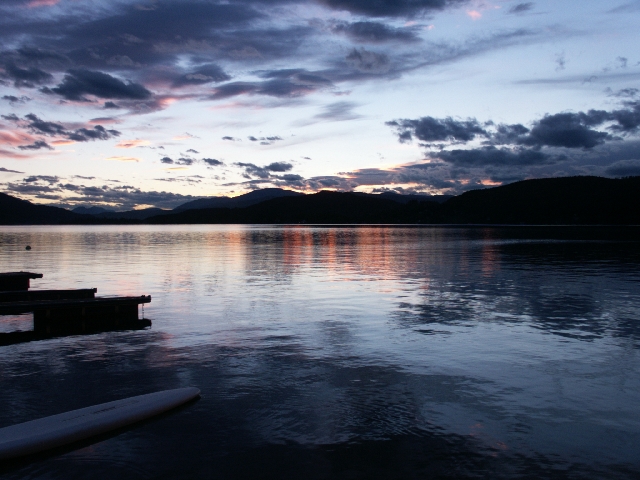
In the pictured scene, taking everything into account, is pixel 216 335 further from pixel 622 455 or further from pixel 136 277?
pixel 136 277

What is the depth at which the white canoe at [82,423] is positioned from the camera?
406 inches

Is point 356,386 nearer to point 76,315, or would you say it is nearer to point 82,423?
point 82,423

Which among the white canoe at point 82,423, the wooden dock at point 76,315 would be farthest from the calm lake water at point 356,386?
the wooden dock at point 76,315

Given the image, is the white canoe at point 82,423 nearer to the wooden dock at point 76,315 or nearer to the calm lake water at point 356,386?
the calm lake water at point 356,386

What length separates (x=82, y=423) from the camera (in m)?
11.2

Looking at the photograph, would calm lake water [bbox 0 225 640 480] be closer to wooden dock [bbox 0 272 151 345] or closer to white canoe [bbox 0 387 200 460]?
white canoe [bbox 0 387 200 460]

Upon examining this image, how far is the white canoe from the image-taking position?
10.3 metres

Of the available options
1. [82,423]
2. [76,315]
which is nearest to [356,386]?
[82,423]

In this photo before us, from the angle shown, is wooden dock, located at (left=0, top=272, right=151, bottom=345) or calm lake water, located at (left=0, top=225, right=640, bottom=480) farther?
wooden dock, located at (left=0, top=272, right=151, bottom=345)

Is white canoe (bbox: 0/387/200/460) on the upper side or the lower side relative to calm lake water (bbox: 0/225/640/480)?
upper

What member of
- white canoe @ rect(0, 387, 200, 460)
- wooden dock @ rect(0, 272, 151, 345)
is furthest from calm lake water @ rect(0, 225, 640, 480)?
wooden dock @ rect(0, 272, 151, 345)

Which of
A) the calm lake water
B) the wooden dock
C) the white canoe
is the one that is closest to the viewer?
the calm lake water

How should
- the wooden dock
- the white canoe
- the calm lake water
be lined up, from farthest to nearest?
the wooden dock < the white canoe < the calm lake water

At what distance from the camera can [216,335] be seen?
2072cm
